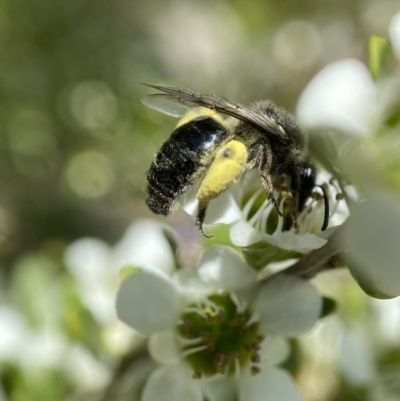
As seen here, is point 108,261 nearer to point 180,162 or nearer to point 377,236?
point 180,162

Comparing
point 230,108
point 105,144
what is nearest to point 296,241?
point 230,108

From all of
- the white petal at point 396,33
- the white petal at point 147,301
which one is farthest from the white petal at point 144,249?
the white petal at point 396,33

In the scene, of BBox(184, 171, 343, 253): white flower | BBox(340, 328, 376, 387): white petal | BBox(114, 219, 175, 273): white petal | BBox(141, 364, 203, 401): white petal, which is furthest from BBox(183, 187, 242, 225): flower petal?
BBox(114, 219, 175, 273): white petal

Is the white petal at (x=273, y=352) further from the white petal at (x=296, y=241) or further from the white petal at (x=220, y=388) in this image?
the white petal at (x=296, y=241)

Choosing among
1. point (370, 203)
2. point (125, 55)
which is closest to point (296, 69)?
point (125, 55)

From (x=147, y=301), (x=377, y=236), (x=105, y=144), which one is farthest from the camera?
(x=105, y=144)

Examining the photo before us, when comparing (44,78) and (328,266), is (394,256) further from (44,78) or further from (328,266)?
(44,78)
